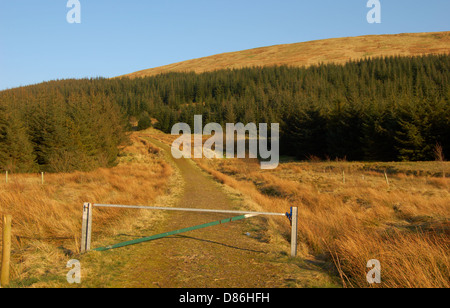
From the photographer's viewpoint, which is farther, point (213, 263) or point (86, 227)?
point (86, 227)

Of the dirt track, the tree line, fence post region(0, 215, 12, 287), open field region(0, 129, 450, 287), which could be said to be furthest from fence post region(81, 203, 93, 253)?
the tree line

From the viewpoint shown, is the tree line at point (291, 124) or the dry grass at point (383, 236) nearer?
the dry grass at point (383, 236)

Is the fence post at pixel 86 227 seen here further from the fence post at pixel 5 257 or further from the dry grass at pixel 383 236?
the dry grass at pixel 383 236

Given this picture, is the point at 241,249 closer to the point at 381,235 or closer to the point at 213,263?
the point at 213,263

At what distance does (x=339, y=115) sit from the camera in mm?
51594

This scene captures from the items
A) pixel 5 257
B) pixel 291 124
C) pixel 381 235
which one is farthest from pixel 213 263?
pixel 291 124

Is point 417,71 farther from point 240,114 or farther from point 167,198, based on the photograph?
point 167,198

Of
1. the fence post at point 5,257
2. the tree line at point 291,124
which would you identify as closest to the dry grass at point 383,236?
the fence post at point 5,257

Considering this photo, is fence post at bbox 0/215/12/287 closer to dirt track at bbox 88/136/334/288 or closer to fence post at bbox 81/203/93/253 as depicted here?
fence post at bbox 81/203/93/253

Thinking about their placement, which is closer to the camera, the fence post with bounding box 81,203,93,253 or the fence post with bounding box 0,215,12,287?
the fence post with bounding box 0,215,12,287

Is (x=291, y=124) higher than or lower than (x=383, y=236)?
higher

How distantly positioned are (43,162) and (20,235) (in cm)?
3364

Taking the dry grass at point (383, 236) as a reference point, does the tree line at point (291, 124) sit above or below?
above

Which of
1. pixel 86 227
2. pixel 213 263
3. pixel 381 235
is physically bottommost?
pixel 381 235
